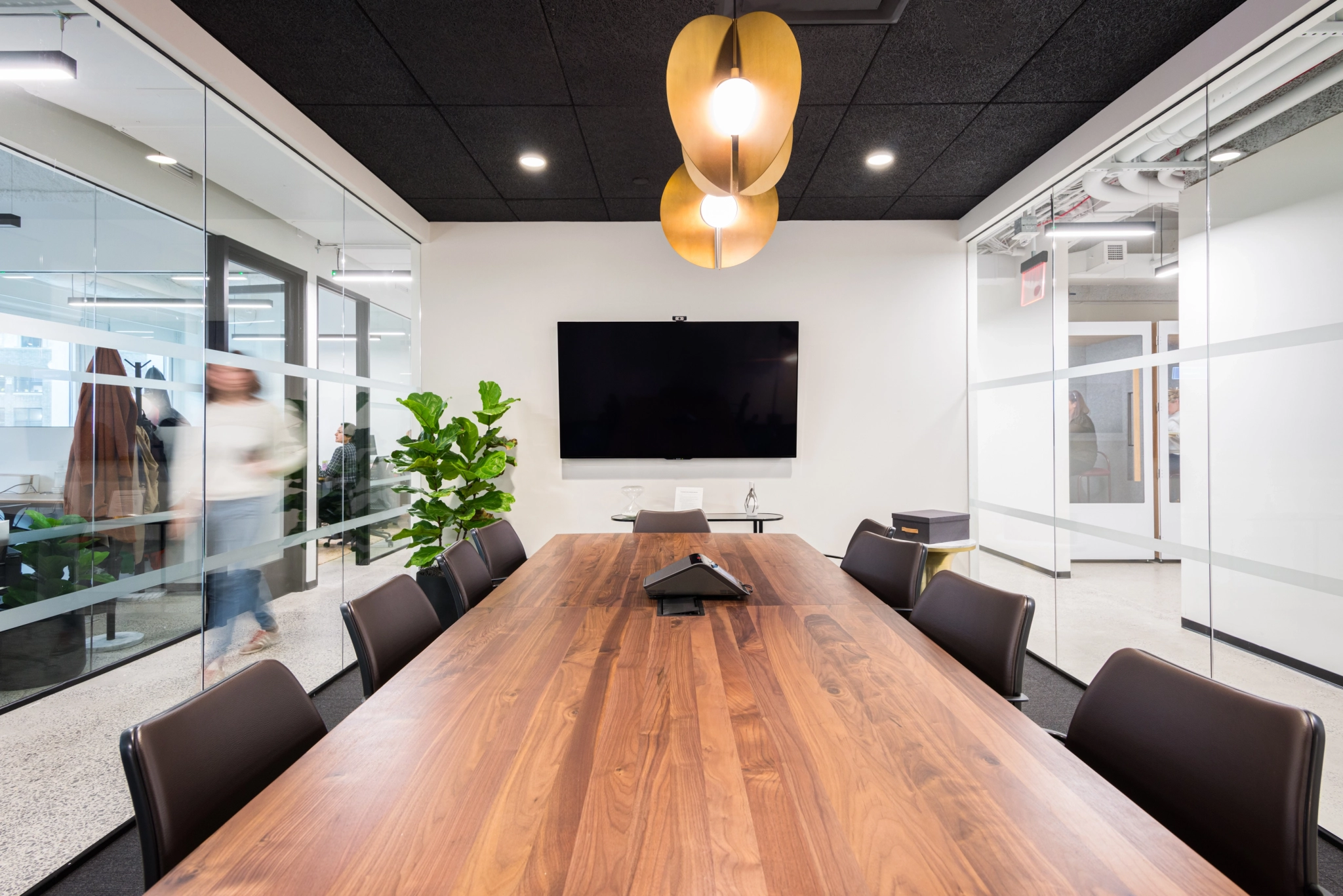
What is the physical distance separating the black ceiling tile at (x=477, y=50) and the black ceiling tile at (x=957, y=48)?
1.47 m

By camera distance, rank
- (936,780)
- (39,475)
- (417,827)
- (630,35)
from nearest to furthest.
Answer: (417,827)
(936,780)
(39,475)
(630,35)

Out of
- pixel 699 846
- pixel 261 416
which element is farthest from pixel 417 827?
pixel 261 416

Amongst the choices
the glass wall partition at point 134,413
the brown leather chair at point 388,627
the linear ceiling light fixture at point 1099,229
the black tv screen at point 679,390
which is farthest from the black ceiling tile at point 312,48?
the linear ceiling light fixture at point 1099,229

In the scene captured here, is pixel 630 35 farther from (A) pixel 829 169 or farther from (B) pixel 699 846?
(B) pixel 699 846

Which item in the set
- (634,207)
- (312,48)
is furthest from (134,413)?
(634,207)

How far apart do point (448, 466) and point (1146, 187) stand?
4208mm

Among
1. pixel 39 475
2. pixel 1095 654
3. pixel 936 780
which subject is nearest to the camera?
pixel 936 780

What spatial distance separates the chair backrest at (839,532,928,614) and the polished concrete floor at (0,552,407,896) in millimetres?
2792

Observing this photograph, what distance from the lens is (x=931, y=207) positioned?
15.0 feet

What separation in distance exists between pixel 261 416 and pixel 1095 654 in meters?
4.51

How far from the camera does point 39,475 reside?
1.86 metres

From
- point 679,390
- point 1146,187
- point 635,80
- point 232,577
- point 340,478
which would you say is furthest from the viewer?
point 679,390

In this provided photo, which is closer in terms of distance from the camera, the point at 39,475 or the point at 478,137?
the point at 39,475

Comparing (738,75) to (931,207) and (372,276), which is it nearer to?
(372,276)
